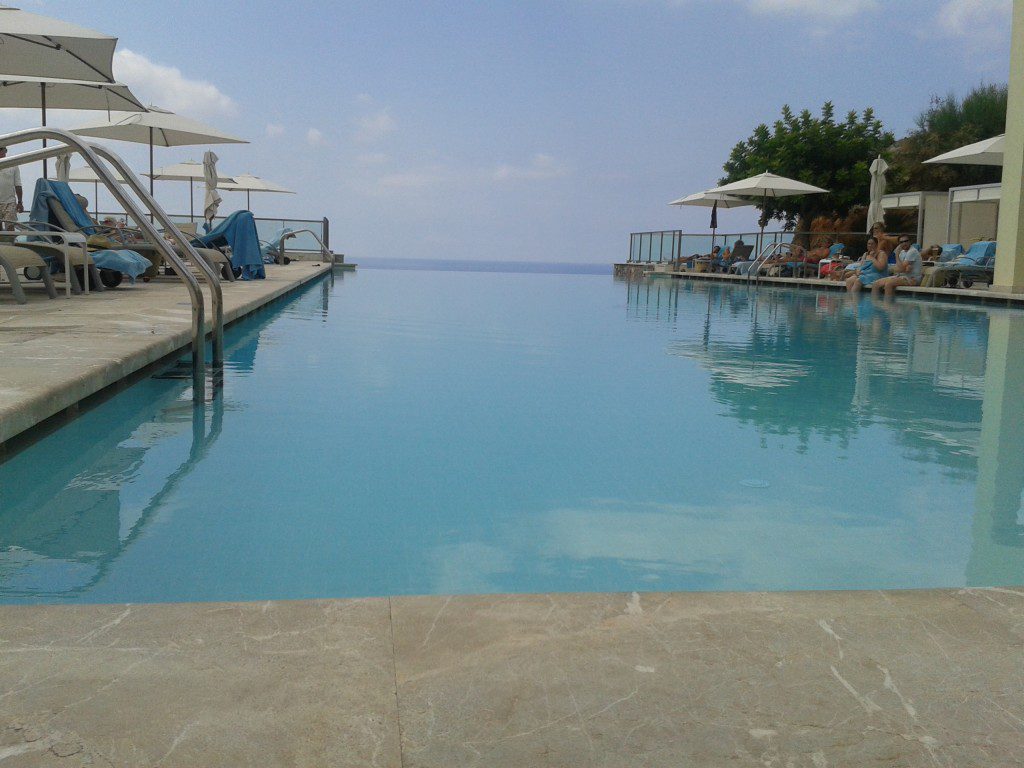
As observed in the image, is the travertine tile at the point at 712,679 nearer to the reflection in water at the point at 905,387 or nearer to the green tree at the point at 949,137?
the reflection in water at the point at 905,387

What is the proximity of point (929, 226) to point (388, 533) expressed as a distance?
21.9 meters

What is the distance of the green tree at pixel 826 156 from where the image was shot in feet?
92.7

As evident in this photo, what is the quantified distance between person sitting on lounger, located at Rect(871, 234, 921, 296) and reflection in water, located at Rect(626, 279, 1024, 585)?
3.95 meters

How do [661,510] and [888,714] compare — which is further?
[661,510]

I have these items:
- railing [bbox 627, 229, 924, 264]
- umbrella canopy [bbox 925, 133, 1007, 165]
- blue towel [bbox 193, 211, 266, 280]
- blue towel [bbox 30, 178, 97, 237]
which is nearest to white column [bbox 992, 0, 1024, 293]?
umbrella canopy [bbox 925, 133, 1007, 165]

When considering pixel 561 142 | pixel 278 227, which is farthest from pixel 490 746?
pixel 561 142

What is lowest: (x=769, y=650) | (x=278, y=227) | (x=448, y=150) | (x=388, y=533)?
(x=388, y=533)

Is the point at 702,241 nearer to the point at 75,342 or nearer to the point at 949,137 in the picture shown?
the point at 949,137

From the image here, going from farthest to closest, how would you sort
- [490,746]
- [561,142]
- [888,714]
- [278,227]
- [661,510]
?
[561,142]
[278,227]
[661,510]
[888,714]
[490,746]

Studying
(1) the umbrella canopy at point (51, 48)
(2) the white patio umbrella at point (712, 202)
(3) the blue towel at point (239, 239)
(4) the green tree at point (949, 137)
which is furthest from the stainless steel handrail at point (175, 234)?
(4) the green tree at point (949, 137)

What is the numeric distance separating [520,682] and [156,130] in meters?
14.6

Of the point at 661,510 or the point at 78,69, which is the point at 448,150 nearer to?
the point at 78,69

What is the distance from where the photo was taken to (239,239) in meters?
11.9

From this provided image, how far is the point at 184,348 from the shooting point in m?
5.93
